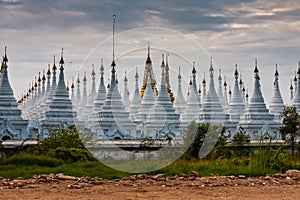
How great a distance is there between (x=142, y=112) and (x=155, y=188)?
30617 millimetres

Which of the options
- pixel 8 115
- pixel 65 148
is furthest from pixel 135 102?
pixel 65 148

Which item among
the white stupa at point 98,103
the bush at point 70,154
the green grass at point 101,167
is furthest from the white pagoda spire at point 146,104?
the green grass at point 101,167

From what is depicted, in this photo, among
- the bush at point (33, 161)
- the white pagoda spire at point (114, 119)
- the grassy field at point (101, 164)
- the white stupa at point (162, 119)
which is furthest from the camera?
the white stupa at point (162, 119)

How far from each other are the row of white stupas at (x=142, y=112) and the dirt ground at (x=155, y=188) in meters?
21.5

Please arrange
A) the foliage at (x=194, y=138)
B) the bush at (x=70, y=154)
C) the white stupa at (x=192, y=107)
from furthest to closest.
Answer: the white stupa at (x=192, y=107) → the foliage at (x=194, y=138) → the bush at (x=70, y=154)

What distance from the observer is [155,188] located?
1482cm

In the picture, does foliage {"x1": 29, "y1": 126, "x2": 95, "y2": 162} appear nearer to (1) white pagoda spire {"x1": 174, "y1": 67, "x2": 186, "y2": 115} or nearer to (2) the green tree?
(2) the green tree

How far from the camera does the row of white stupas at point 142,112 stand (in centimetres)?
4125

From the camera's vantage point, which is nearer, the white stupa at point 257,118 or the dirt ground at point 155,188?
the dirt ground at point 155,188

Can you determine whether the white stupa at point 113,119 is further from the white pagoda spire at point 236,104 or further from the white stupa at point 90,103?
the white pagoda spire at point 236,104

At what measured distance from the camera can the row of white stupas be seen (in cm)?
4125

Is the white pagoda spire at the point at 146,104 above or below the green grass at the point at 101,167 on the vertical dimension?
above

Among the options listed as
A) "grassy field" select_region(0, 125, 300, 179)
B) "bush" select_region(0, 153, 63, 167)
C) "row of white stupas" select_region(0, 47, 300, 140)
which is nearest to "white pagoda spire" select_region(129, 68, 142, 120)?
"row of white stupas" select_region(0, 47, 300, 140)

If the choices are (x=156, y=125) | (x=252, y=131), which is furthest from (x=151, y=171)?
(x=252, y=131)
